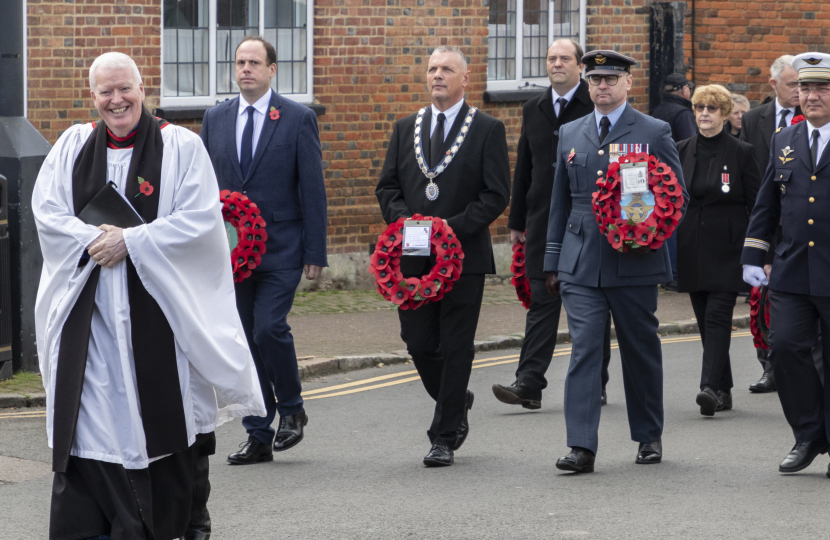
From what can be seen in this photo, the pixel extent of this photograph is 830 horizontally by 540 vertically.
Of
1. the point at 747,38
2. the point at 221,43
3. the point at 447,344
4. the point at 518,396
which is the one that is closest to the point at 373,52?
the point at 221,43

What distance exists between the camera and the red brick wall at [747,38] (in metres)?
16.4

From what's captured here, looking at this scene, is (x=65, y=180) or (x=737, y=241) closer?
(x=65, y=180)

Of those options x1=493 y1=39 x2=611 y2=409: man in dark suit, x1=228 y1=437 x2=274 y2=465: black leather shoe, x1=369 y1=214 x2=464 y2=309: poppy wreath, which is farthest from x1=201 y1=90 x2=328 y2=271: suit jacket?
x1=493 y1=39 x2=611 y2=409: man in dark suit

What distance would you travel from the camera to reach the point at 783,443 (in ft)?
24.4

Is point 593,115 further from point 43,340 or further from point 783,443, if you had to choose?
point 43,340

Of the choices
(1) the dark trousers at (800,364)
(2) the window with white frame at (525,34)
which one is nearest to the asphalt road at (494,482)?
(1) the dark trousers at (800,364)

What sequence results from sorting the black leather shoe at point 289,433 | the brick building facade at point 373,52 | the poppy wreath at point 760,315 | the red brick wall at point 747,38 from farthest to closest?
the red brick wall at point 747,38
the brick building facade at point 373,52
the poppy wreath at point 760,315
the black leather shoe at point 289,433

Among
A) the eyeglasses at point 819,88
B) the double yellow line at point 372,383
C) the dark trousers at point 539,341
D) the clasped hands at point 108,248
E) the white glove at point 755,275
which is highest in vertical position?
the eyeglasses at point 819,88

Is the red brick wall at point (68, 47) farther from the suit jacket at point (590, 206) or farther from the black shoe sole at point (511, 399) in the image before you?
the suit jacket at point (590, 206)

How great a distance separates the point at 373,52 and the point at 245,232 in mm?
7881

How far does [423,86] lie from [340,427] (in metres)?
7.26

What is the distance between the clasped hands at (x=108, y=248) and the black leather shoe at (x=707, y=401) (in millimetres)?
4648

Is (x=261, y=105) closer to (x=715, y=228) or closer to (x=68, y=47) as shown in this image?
(x=715, y=228)

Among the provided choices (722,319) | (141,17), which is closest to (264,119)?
(722,319)
